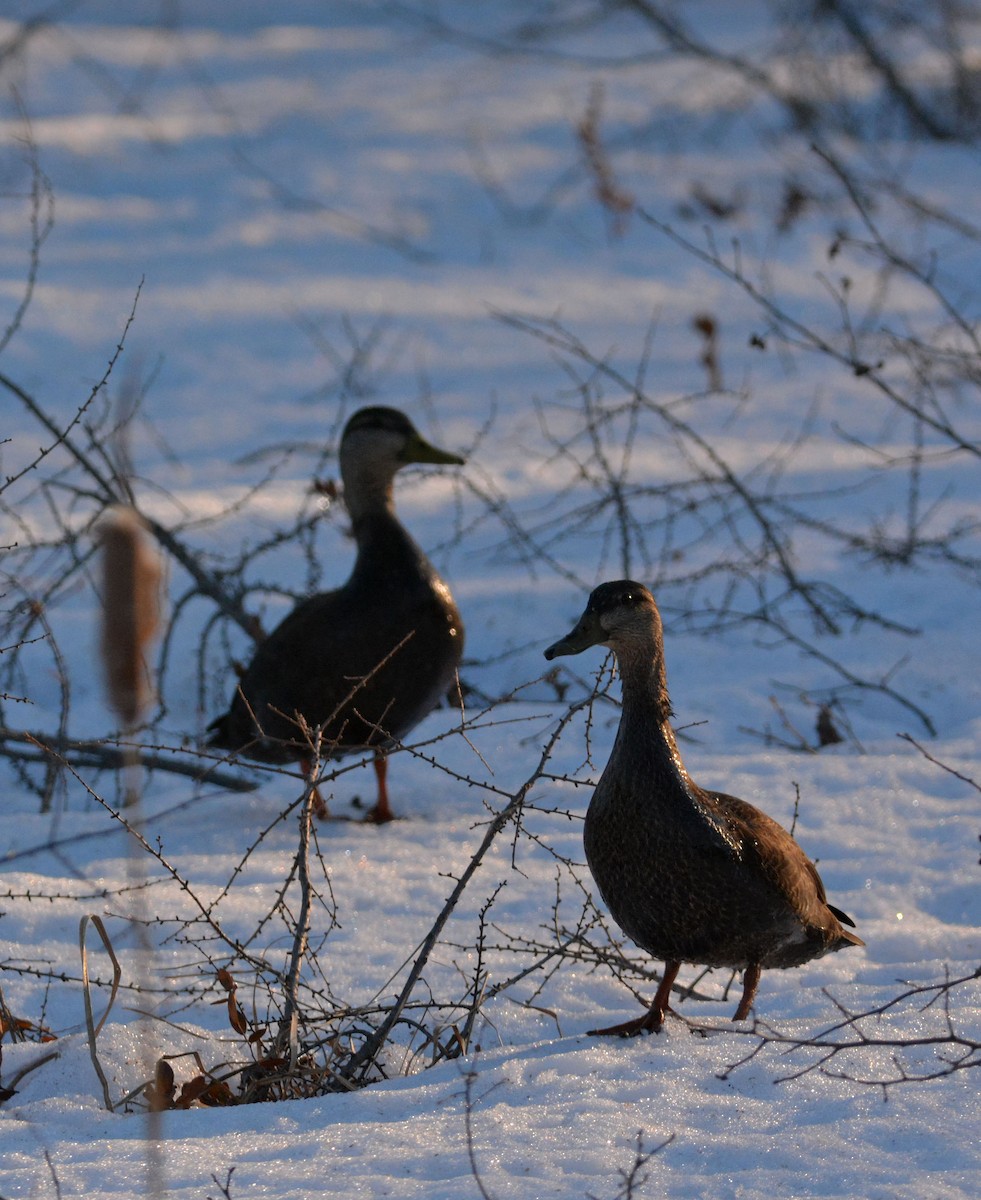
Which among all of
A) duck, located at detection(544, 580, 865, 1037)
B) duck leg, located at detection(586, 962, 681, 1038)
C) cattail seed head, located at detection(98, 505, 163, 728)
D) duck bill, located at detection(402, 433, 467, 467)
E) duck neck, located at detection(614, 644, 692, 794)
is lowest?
duck leg, located at detection(586, 962, 681, 1038)

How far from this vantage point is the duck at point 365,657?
208 inches

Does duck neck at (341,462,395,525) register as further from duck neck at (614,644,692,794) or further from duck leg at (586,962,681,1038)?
duck leg at (586,962,681,1038)

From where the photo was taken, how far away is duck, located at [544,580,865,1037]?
327 centimetres

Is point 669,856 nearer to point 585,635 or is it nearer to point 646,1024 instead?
point 646,1024

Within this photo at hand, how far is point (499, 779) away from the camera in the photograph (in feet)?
17.8

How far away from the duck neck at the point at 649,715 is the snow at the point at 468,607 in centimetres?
39

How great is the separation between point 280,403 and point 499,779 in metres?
4.77

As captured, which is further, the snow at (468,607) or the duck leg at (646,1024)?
the duck leg at (646,1024)

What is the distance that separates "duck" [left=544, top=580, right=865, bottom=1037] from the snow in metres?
0.18

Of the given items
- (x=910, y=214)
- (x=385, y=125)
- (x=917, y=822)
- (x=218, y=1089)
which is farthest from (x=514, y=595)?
(x=385, y=125)

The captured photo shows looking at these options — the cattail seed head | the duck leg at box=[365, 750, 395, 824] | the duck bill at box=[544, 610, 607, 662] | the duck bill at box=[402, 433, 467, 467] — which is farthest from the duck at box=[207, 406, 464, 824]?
the cattail seed head

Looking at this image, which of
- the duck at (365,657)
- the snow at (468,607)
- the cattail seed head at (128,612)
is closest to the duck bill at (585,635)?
the snow at (468,607)

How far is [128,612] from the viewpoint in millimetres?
1267

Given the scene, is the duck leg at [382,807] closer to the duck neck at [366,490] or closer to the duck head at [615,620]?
the duck neck at [366,490]
